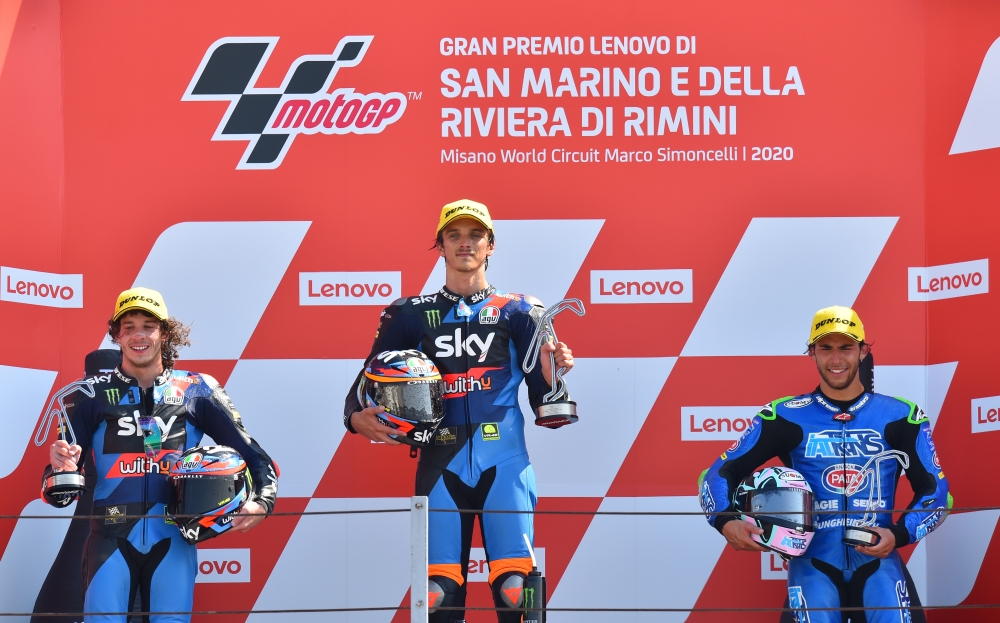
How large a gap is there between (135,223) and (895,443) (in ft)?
9.61

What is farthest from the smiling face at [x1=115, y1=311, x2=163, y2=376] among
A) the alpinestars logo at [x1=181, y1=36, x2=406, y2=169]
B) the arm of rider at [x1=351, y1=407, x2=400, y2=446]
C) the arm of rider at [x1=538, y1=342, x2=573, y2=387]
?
the arm of rider at [x1=538, y1=342, x2=573, y2=387]

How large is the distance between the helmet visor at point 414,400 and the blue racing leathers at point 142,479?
51 cm

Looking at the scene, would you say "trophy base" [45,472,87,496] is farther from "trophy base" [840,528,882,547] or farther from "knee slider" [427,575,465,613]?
"trophy base" [840,528,882,547]

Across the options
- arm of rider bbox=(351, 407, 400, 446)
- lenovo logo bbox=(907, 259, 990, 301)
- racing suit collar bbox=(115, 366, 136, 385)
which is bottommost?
arm of rider bbox=(351, 407, 400, 446)

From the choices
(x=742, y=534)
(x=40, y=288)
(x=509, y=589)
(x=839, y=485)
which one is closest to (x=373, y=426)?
(x=509, y=589)

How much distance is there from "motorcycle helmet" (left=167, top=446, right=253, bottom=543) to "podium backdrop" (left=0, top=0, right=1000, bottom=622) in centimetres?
95

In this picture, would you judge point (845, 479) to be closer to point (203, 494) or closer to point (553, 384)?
point (553, 384)

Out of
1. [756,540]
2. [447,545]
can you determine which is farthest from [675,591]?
[447,545]

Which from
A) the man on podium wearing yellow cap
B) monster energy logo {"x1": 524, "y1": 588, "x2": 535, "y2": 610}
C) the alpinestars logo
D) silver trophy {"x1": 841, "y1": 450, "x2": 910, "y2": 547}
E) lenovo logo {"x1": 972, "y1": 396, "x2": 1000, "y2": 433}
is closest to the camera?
monster energy logo {"x1": 524, "y1": 588, "x2": 535, "y2": 610}

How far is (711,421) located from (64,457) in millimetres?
2361

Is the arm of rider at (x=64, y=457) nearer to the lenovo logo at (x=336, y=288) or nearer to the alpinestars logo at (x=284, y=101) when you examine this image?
the lenovo logo at (x=336, y=288)

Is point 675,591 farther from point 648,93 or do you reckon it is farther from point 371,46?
point 371,46

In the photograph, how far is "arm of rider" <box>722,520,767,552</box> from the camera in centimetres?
356

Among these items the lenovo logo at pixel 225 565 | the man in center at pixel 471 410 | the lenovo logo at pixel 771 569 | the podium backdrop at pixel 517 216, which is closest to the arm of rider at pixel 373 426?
the man in center at pixel 471 410
